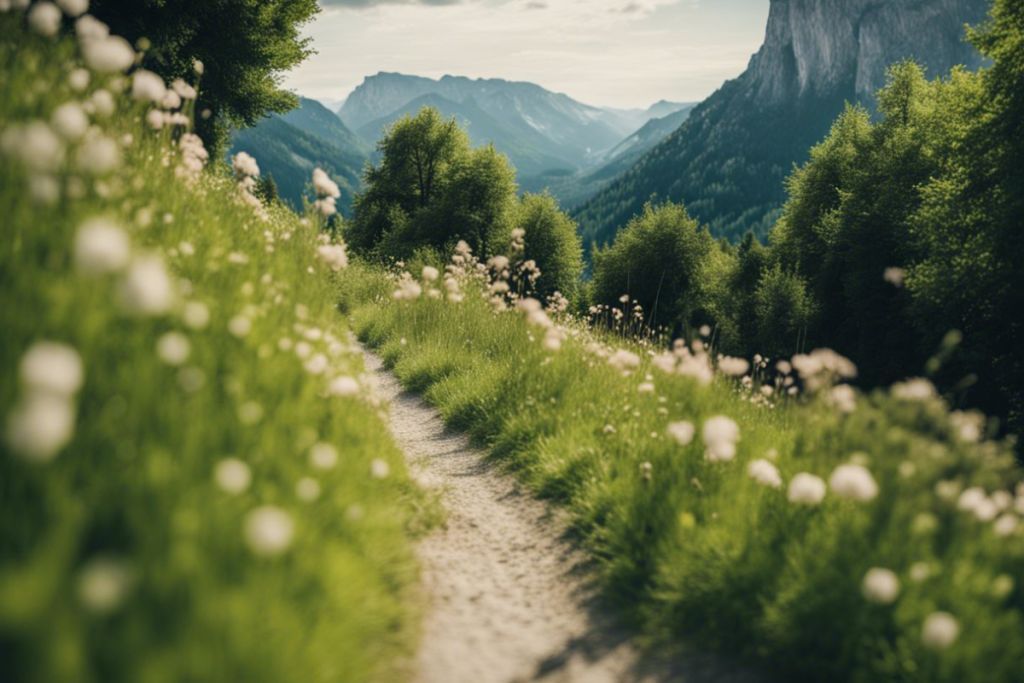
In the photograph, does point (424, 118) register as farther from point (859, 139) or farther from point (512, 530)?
point (512, 530)

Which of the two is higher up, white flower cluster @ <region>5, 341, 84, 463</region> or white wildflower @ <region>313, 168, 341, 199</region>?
white wildflower @ <region>313, 168, 341, 199</region>

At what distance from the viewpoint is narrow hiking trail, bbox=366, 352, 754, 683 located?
337 cm

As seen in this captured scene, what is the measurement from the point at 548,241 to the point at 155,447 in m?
41.6

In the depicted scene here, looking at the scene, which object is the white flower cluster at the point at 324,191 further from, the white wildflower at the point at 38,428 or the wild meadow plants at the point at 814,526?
the white wildflower at the point at 38,428

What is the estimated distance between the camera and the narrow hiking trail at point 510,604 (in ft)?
11.1

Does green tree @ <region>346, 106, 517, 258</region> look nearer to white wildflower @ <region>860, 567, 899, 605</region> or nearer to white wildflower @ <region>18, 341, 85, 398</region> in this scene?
white wildflower @ <region>860, 567, 899, 605</region>

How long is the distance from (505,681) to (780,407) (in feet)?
16.4

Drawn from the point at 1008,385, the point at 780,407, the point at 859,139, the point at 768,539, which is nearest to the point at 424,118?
the point at 859,139

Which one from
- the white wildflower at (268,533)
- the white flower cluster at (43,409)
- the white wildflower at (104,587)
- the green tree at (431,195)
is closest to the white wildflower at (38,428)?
the white flower cluster at (43,409)

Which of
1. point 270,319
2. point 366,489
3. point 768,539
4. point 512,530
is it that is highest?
point 270,319

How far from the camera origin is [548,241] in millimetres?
43094

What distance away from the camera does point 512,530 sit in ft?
16.9

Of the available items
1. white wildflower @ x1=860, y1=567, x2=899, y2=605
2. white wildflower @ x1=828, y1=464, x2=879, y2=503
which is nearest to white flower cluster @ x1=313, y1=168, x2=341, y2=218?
white wildflower @ x1=828, y1=464, x2=879, y2=503

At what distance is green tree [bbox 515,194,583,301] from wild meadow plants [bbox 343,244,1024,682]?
1460 inches
